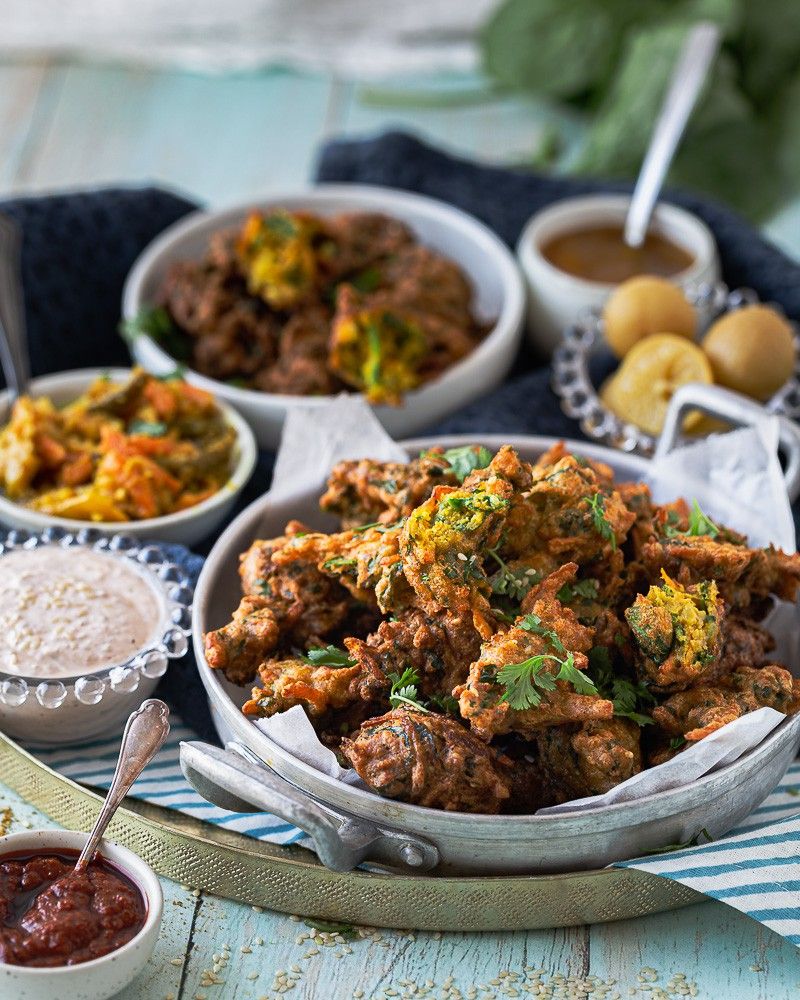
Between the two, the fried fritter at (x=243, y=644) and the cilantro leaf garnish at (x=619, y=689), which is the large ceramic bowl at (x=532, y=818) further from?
the cilantro leaf garnish at (x=619, y=689)

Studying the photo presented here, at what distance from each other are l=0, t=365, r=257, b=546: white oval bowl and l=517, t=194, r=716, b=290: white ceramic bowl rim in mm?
1112

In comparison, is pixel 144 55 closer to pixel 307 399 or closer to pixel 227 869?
pixel 307 399

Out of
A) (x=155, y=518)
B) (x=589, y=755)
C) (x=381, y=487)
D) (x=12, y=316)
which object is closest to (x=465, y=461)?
(x=381, y=487)

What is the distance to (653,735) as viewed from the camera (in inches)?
93.8

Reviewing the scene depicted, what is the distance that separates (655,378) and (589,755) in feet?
4.63

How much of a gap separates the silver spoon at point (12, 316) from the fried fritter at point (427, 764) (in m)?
1.57

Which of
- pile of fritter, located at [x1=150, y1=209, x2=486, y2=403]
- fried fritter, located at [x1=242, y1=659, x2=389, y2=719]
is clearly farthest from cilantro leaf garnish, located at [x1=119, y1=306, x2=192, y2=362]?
fried fritter, located at [x1=242, y1=659, x2=389, y2=719]

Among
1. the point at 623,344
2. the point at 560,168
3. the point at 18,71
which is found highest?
the point at 623,344

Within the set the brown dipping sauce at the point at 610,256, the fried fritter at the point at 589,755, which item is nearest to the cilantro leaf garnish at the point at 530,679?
the fried fritter at the point at 589,755

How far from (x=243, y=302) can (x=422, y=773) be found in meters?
1.83

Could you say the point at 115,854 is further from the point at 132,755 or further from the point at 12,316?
the point at 12,316

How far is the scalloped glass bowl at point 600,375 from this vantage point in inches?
130

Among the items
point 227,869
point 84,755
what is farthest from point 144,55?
point 227,869

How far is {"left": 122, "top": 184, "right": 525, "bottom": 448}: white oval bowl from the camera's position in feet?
11.2
